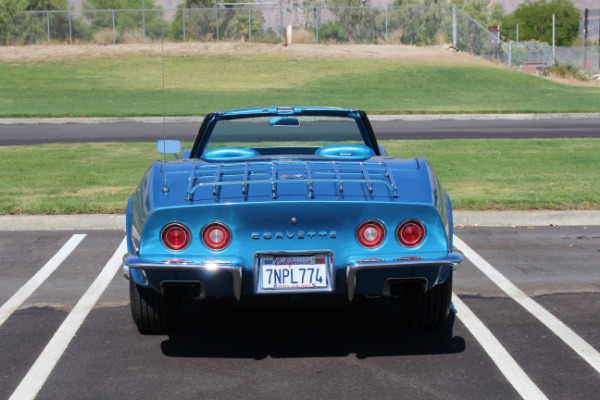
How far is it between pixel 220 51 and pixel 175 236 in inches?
1729

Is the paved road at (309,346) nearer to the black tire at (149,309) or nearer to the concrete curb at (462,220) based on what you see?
the black tire at (149,309)

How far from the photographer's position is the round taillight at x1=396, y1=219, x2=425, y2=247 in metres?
4.60

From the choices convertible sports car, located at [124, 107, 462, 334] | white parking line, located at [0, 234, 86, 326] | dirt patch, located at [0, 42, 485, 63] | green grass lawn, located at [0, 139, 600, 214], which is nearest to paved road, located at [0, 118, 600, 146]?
green grass lawn, located at [0, 139, 600, 214]

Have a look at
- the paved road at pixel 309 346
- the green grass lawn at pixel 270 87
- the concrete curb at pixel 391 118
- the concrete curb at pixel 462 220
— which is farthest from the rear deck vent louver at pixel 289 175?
the green grass lawn at pixel 270 87

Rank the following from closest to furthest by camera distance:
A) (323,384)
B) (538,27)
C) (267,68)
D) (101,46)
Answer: (323,384)
(267,68)
(101,46)
(538,27)

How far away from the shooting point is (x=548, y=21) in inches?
4818

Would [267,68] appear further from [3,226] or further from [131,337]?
[131,337]

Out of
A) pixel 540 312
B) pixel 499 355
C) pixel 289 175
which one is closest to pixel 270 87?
pixel 540 312

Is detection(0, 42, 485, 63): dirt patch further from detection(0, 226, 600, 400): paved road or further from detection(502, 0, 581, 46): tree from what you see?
detection(502, 0, 581, 46): tree

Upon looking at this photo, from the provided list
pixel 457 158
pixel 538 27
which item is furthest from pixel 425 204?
pixel 538 27

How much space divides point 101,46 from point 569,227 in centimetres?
4353

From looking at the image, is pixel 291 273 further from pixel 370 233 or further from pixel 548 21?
pixel 548 21

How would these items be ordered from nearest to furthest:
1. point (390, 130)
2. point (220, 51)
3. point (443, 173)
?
1. point (443, 173)
2. point (390, 130)
3. point (220, 51)

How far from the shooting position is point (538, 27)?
4860 inches
